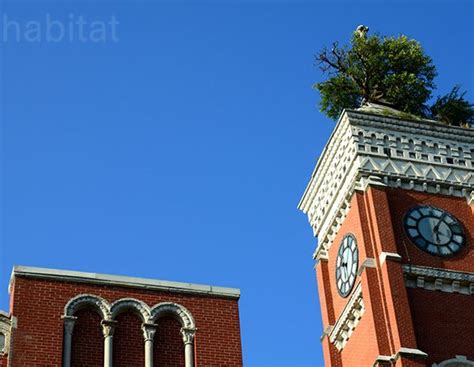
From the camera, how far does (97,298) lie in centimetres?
2580

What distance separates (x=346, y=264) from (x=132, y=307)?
21.1 m

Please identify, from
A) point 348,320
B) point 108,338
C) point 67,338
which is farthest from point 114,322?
point 348,320

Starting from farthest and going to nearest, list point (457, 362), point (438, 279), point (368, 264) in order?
point (438, 279), point (368, 264), point (457, 362)

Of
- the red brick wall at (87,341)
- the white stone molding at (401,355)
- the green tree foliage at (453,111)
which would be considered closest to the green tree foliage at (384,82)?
the green tree foliage at (453,111)

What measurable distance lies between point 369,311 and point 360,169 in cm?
633

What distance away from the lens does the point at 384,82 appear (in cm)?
5338

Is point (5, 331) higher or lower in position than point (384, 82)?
lower

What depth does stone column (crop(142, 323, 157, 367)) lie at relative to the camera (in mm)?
25188

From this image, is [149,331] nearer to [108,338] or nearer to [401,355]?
[108,338]

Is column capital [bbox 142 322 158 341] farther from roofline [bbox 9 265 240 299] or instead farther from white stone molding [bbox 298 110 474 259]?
white stone molding [bbox 298 110 474 259]

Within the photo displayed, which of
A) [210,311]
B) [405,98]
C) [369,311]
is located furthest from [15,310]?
[405,98]

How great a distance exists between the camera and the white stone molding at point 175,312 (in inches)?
1022

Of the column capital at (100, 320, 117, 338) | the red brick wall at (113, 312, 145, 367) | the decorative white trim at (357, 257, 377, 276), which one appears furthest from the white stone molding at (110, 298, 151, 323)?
the decorative white trim at (357, 257, 377, 276)

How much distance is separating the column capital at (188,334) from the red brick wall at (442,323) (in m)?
16.6
